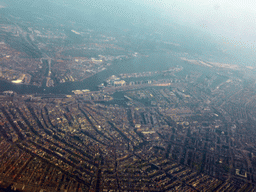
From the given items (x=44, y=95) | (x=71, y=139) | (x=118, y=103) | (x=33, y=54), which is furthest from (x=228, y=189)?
(x=33, y=54)

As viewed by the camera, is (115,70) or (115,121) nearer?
(115,121)

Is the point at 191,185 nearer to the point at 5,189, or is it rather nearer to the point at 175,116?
the point at 175,116

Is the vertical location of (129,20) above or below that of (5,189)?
above

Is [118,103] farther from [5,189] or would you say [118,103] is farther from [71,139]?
[5,189]

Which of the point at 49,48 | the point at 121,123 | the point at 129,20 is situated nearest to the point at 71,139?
the point at 121,123

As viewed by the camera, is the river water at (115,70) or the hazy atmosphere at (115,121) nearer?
the hazy atmosphere at (115,121)

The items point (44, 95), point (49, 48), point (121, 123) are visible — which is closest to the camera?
point (121, 123)

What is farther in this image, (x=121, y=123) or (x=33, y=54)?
(x=33, y=54)

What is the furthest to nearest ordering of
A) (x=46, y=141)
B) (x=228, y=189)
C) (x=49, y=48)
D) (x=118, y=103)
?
(x=49, y=48), (x=118, y=103), (x=46, y=141), (x=228, y=189)

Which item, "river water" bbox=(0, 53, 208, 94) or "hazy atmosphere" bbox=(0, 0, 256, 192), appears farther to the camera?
"river water" bbox=(0, 53, 208, 94)
